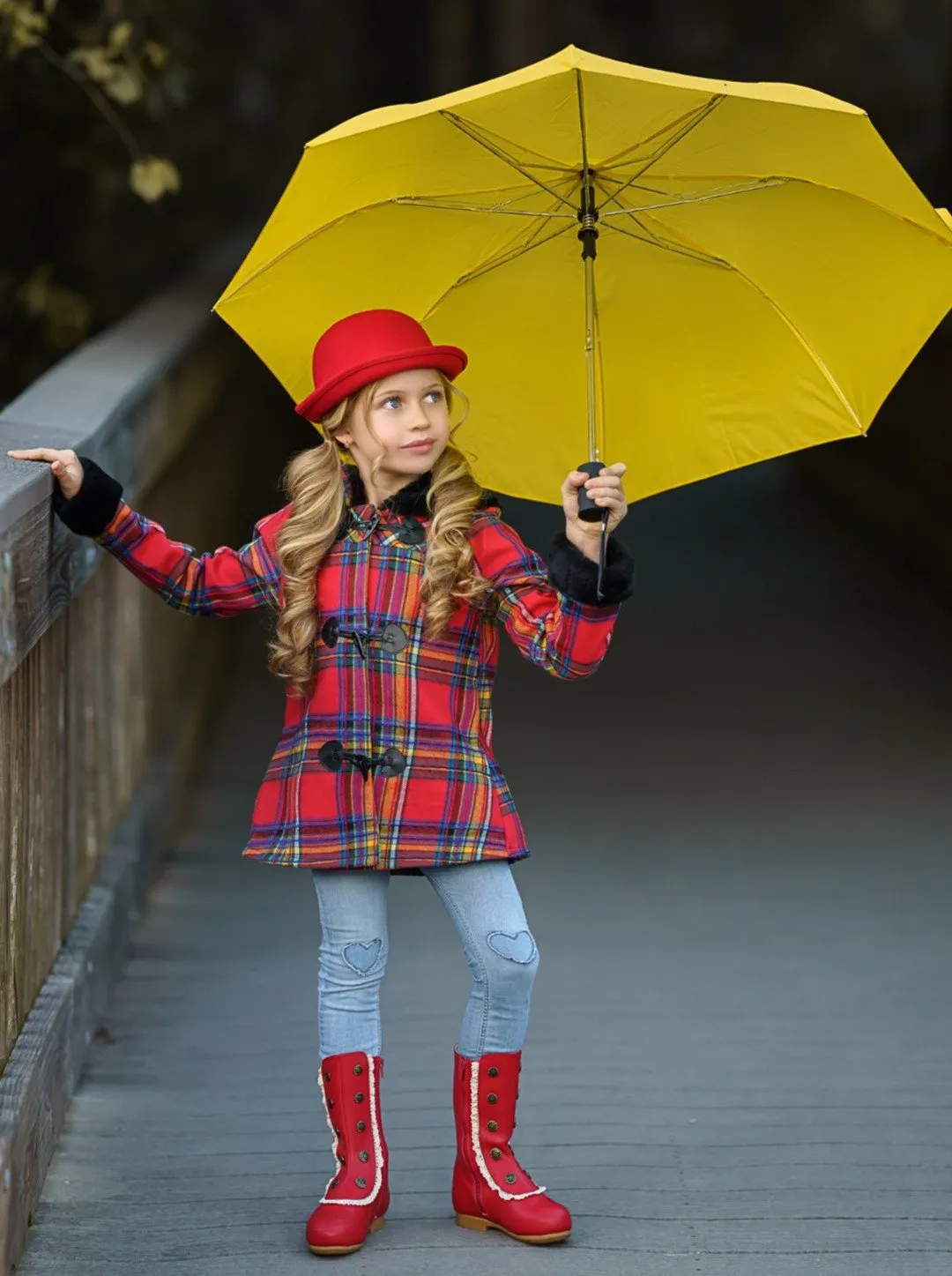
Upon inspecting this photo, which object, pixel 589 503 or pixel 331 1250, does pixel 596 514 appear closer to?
pixel 589 503

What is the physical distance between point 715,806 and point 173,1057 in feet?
7.83

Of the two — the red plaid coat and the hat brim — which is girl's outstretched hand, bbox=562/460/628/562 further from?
the hat brim

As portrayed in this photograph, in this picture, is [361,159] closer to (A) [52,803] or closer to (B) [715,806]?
(A) [52,803]

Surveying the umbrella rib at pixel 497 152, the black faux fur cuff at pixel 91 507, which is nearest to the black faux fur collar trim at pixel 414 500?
the black faux fur cuff at pixel 91 507

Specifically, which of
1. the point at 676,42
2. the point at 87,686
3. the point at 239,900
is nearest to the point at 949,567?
the point at 239,900

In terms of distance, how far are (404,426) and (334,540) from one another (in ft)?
0.66

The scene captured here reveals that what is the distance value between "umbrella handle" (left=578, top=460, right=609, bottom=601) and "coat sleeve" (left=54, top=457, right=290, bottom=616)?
52 cm

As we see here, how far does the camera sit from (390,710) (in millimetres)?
3164

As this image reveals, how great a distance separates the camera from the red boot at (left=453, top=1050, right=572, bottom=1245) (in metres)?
3.23

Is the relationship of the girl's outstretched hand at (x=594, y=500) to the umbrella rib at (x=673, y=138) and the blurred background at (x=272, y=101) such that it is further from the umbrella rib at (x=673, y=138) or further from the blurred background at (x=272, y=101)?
the blurred background at (x=272, y=101)

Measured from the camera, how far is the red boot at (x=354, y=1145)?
319 cm

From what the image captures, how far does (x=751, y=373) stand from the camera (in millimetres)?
3537

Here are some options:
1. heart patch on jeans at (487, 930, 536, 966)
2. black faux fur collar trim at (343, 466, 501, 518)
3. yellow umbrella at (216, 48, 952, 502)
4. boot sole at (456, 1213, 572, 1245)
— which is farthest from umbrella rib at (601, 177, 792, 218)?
boot sole at (456, 1213, 572, 1245)

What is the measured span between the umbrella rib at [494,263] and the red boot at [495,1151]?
123 centimetres
